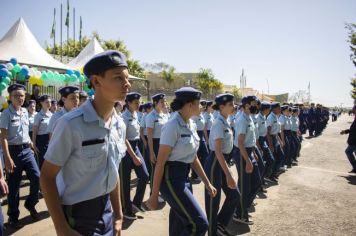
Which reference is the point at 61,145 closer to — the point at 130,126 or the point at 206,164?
the point at 206,164

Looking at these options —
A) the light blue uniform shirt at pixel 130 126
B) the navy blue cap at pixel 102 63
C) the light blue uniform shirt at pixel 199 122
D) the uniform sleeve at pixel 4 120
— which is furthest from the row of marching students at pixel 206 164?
the light blue uniform shirt at pixel 199 122

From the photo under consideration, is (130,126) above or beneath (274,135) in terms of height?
above

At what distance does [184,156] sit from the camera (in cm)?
362

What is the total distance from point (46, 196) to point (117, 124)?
0.74 m

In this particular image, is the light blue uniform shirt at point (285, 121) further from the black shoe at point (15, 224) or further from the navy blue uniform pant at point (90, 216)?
the navy blue uniform pant at point (90, 216)

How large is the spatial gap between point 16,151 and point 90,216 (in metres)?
3.80

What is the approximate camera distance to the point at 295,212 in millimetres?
6129

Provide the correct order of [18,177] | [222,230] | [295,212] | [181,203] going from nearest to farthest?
[181,203] → [222,230] → [18,177] → [295,212]

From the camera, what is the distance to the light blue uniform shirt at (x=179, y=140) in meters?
3.59

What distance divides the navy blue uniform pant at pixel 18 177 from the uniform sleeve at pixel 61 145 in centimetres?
379

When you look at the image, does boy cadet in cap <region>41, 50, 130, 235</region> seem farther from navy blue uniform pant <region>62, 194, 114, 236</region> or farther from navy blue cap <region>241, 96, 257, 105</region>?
navy blue cap <region>241, 96, 257, 105</region>

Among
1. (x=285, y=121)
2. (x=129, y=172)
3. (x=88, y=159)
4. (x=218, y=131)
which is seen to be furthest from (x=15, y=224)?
(x=285, y=121)

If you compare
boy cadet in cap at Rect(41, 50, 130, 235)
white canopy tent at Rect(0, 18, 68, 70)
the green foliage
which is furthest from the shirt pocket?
the green foliage

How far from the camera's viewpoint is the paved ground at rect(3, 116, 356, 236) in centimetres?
519
